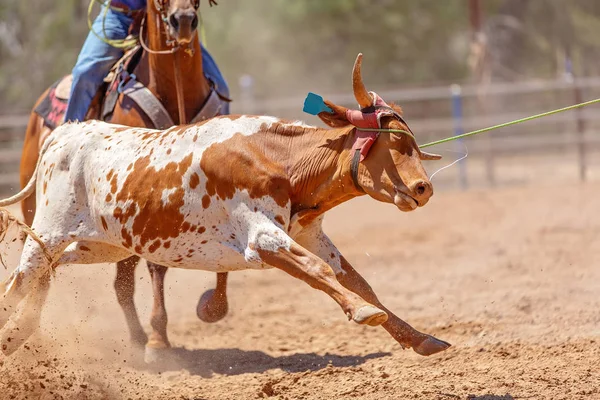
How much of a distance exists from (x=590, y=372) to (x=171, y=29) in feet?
10.4

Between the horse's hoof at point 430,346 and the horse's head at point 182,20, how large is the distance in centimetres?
241

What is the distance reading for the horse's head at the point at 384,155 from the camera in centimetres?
430

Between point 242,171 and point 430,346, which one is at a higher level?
point 242,171

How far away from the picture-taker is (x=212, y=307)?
19.4ft

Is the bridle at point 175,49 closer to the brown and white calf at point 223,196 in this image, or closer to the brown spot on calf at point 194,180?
the brown and white calf at point 223,196

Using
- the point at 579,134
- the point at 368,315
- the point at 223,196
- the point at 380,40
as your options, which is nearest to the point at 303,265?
the point at 368,315

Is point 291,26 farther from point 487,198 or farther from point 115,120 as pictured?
point 115,120

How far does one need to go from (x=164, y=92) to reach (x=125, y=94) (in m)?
0.26

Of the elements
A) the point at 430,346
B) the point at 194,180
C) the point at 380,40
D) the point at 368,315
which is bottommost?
the point at 380,40

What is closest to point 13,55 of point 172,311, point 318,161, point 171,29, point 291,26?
point 291,26

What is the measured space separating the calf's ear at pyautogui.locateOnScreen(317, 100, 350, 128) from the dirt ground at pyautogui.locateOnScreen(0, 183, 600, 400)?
132 cm

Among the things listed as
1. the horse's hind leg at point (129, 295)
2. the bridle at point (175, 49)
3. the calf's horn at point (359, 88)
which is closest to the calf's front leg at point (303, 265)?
the calf's horn at point (359, 88)

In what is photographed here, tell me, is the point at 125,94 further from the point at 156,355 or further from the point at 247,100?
Answer: the point at 247,100

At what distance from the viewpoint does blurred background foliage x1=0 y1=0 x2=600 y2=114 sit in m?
26.3
